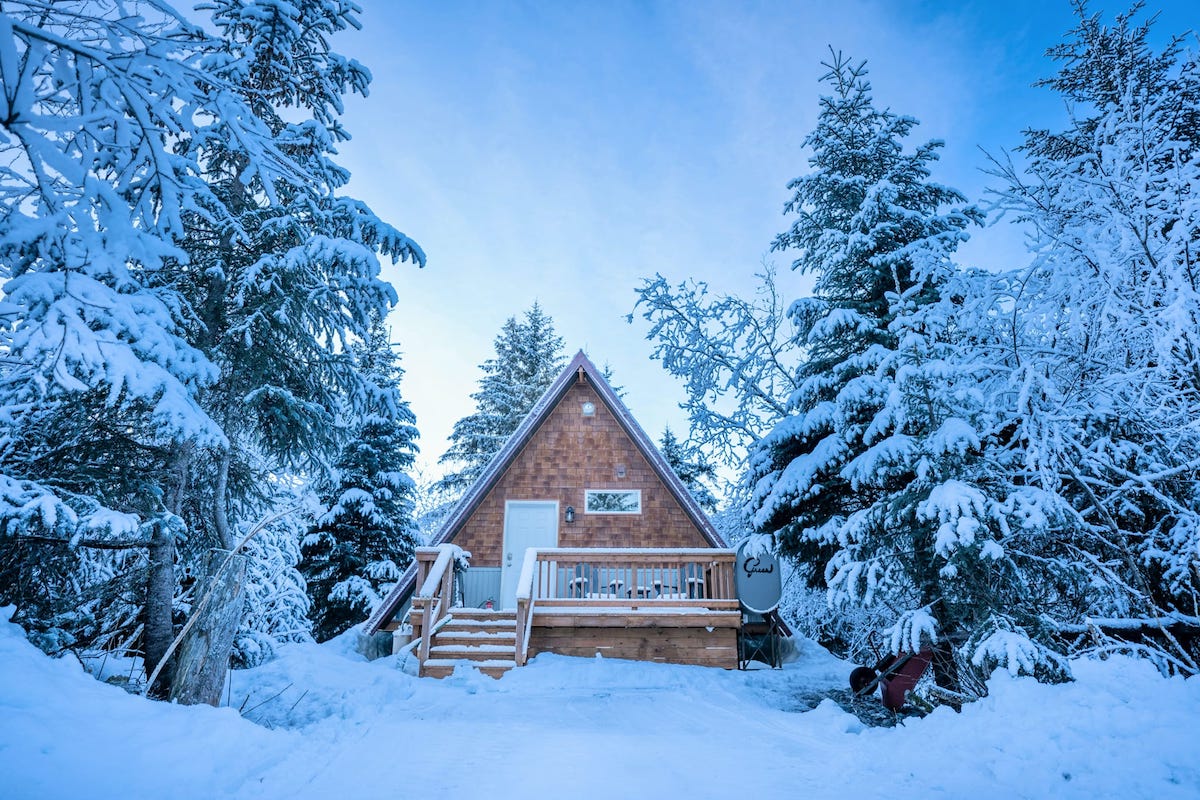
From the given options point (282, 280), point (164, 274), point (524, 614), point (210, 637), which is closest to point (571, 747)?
point (210, 637)

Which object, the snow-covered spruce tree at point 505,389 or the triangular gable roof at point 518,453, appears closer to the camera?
the triangular gable roof at point 518,453

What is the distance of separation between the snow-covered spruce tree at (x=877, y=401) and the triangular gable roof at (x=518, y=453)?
102 inches

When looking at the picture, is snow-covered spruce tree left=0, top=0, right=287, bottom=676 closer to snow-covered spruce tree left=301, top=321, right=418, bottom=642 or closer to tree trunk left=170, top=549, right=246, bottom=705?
tree trunk left=170, top=549, right=246, bottom=705

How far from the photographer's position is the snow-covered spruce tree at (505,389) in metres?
18.6

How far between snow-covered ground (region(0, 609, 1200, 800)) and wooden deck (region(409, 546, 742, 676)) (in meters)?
2.30

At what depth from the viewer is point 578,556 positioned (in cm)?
854

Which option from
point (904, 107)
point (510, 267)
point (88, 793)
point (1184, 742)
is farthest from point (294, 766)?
point (510, 267)

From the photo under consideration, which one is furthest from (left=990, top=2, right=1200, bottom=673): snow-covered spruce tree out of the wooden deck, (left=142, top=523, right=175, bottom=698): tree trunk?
(left=142, top=523, right=175, bottom=698): tree trunk

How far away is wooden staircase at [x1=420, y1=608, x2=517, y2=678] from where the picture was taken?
695 centimetres

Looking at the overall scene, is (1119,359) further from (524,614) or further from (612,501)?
(612,501)

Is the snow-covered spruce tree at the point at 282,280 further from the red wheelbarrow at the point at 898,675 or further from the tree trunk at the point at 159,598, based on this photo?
the red wheelbarrow at the point at 898,675

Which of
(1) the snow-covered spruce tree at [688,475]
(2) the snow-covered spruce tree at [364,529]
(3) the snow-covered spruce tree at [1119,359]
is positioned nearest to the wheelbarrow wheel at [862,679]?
(3) the snow-covered spruce tree at [1119,359]

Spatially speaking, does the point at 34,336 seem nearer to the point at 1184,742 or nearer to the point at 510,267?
the point at 1184,742

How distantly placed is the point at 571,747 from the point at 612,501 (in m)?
7.19
